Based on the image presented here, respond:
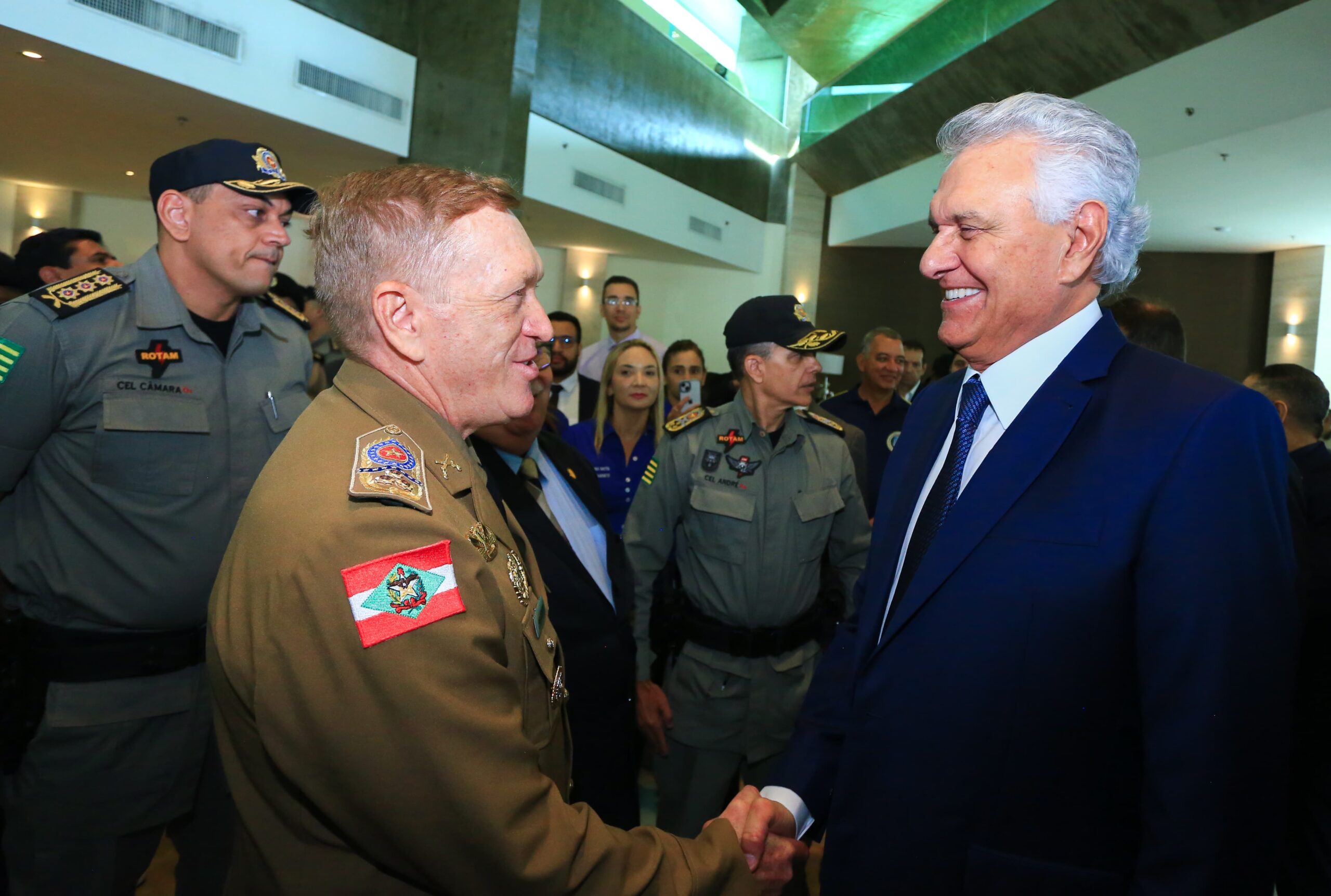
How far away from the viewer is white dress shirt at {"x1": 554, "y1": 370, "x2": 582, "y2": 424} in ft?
16.6

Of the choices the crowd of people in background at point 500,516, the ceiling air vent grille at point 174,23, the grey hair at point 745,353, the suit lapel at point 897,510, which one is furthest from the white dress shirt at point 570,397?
the suit lapel at point 897,510

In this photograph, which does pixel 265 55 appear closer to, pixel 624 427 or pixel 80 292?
pixel 624 427

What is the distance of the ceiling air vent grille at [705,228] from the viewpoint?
10562 mm

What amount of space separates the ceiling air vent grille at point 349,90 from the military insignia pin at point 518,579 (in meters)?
6.10

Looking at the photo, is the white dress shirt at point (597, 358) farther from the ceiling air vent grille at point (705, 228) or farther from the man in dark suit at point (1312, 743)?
the ceiling air vent grille at point (705, 228)

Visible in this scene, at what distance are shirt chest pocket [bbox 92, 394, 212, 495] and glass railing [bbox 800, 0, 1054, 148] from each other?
6.48m

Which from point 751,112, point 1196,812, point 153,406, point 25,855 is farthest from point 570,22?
point 1196,812

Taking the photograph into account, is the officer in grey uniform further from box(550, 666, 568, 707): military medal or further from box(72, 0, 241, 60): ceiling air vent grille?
box(72, 0, 241, 60): ceiling air vent grille

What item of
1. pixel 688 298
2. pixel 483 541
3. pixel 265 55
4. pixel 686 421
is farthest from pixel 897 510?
pixel 688 298

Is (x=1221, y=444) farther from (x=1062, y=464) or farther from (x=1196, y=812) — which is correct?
(x=1196, y=812)

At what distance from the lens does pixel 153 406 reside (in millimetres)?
1788

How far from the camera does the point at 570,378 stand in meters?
5.31

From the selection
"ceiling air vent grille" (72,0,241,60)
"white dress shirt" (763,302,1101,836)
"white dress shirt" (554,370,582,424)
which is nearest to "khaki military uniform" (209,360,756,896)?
"white dress shirt" (763,302,1101,836)

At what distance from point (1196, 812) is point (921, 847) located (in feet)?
1.11
